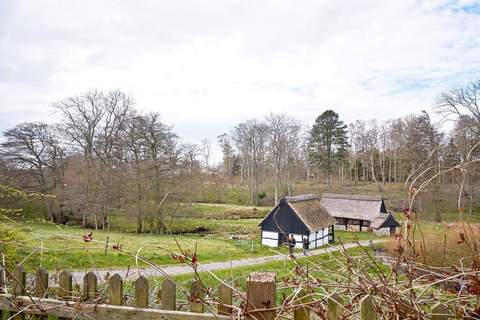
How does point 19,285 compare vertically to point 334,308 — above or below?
below

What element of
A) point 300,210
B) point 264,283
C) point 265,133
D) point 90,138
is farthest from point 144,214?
point 264,283

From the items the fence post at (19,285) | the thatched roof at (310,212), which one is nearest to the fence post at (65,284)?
the fence post at (19,285)

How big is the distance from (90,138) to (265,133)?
2512 centimetres

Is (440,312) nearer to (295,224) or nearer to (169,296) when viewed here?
(169,296)

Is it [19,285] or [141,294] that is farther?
[19,285]

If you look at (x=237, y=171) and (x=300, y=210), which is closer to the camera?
(x=300, y=210)

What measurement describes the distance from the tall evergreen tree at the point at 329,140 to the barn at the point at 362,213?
11.9 m

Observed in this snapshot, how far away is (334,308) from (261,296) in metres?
0.41

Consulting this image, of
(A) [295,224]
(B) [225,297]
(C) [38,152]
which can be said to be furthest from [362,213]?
(B) [225,297]

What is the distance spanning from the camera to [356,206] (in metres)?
38.6

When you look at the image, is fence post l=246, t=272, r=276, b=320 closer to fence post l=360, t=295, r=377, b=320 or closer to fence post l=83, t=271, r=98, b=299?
fence post l=360, t=295, r=377, b=320

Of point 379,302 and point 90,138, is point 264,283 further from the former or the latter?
point 90,138

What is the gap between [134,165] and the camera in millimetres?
31797

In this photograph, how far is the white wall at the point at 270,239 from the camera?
93.2 ft
